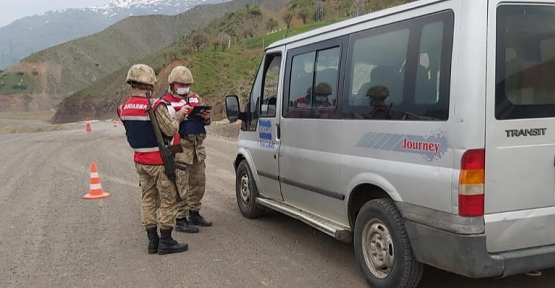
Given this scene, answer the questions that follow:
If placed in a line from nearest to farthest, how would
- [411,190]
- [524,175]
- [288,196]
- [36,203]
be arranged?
[524,175] → [411,190] → [288,196] → [36,203]

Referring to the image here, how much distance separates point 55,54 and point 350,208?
12957 cm

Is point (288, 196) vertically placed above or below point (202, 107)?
below

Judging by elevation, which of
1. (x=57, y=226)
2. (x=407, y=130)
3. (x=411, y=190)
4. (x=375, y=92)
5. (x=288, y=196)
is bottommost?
(x=57, y=226)

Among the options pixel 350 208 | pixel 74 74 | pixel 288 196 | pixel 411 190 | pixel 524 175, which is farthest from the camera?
pixel 74 74

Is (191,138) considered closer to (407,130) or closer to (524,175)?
(407,130)

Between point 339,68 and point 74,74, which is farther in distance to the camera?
point 74,74

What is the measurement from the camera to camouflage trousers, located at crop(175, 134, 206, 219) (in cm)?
603

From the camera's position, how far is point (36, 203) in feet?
27.0

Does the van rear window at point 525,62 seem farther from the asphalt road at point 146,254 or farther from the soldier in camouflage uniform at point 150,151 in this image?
the soldier in camouflage uniform at point 150,151

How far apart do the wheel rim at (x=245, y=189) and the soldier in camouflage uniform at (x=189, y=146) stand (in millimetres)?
591

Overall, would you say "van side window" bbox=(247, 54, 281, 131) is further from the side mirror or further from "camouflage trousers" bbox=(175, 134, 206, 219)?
"camouflage trousers" bbox=(175, 134, 206, 219)

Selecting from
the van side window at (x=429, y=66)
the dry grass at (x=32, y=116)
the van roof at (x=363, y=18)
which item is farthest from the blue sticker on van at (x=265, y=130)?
the dry grass at (x=32, y=116)

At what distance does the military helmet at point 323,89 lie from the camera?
15.6 feet

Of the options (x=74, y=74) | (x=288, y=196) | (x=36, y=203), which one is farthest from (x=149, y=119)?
(x=74, y=74)
